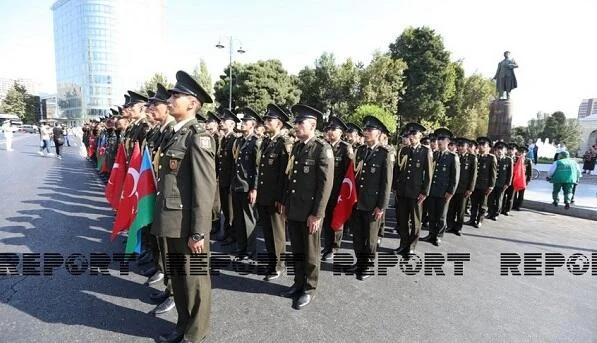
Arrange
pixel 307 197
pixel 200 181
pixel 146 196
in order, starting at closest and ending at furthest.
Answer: pixel 200 181
pixel 146 196
pixel 307 197

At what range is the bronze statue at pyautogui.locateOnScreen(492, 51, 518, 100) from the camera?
17047 mm

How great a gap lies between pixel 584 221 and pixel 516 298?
21.9 feet

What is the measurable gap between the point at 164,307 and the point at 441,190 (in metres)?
5.02

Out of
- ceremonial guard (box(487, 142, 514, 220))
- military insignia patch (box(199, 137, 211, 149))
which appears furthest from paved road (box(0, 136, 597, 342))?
ceremonial guard (box(487, 142, 514, 220))

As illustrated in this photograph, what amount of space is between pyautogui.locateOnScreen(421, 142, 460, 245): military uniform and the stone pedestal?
12871 mm

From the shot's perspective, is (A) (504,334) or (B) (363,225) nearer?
(A) (504,334)

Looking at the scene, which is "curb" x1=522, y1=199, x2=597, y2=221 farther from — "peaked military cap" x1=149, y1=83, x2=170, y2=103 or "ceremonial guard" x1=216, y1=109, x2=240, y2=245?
"peaked military cap" x1=149, y1=83, x2=170, y2=103

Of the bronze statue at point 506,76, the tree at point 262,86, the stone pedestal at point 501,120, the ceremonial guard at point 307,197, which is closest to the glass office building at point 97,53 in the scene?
the tree at point 262,86

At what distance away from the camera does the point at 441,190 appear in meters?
6.34

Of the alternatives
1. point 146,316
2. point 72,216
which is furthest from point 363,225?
point 72,216

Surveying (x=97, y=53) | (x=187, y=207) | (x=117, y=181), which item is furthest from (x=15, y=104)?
(x=187, y=207)

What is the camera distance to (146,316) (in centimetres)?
330

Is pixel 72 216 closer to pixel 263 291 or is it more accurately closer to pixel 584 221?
pixel 263 291

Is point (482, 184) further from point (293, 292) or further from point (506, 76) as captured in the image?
point (506, 76)
